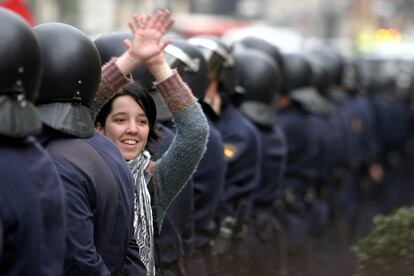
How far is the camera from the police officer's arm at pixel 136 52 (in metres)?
5.57

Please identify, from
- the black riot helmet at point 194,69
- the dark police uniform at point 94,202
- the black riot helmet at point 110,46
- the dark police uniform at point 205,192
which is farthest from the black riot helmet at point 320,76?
the dark police uniform at point 94,202

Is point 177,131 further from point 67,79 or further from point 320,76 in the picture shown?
point 320,76

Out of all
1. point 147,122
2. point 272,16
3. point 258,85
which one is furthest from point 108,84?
point 272,16

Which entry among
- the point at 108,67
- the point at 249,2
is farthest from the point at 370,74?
the point at 249,2

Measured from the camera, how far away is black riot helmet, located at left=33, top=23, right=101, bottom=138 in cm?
510

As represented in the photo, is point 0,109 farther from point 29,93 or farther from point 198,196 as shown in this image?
point 198,196

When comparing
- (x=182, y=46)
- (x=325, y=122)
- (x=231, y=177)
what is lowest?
(x=325, y=122)

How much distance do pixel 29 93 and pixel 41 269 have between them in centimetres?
57

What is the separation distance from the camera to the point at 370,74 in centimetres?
2033

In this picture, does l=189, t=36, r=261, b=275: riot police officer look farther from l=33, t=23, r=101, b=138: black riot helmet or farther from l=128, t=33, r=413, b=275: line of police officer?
l=33, t=23, r=101, b=138: black riot helmet

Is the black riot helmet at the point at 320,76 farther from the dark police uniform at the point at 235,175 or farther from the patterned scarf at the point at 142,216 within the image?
the patterned scarf at the point at 142,216

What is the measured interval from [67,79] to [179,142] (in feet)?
3.04

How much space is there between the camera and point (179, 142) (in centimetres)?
597

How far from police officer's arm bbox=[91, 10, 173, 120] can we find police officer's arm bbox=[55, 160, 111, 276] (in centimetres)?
81
